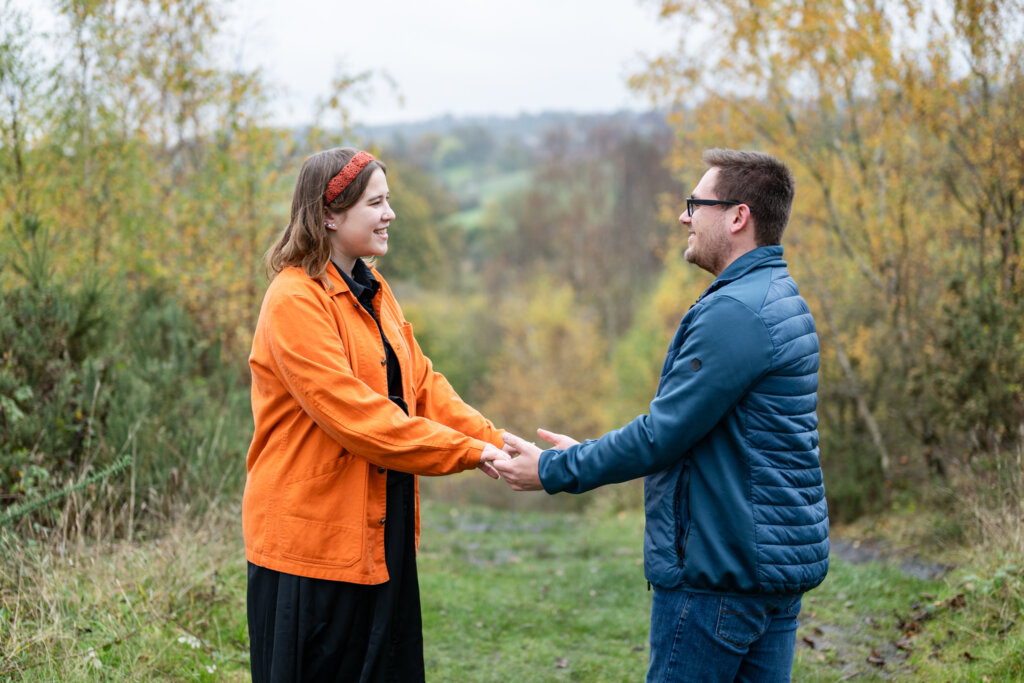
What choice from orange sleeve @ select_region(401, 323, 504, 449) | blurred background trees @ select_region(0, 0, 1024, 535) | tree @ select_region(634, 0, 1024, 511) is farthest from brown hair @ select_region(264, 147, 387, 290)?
tree @ select_region(634, 0, 1024, 511)

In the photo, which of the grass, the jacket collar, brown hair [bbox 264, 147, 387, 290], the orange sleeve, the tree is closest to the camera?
the jacket collar

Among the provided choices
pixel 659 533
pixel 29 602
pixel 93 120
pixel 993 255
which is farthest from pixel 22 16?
pixel 993 255

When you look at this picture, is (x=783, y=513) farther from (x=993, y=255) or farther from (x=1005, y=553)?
(x=993, y=255)

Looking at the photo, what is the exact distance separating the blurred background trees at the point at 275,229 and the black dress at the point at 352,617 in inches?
108

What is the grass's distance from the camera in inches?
162

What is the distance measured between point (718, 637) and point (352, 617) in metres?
1.26

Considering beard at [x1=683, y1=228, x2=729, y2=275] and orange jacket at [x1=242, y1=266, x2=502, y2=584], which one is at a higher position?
beard at [x1=683, y1=228, x2=729, y2=275]

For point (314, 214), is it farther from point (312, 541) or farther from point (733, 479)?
point (733, 479)

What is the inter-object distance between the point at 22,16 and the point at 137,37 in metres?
3.54

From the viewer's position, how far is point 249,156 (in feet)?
36.6

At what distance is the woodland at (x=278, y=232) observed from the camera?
600 cm

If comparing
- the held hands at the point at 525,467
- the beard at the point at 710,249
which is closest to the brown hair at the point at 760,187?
the beard at the point at 710,249

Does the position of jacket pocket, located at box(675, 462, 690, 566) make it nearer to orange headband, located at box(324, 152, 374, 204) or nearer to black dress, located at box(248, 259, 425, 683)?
black dress, located at box(248, 259, 425, 683)

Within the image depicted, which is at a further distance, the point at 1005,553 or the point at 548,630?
the point at 548,630
